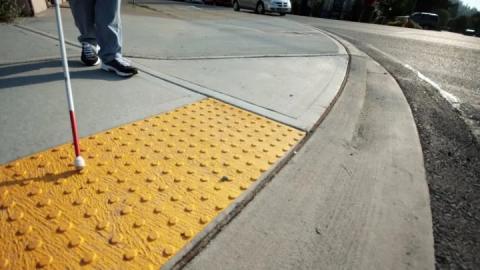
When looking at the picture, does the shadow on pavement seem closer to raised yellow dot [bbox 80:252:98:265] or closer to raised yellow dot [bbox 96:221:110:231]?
raised yellow dot [bbox 96:221:110:231]

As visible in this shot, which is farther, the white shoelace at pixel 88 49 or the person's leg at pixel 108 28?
the white shoelace at pixel 88 49

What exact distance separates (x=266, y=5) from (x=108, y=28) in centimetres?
1606

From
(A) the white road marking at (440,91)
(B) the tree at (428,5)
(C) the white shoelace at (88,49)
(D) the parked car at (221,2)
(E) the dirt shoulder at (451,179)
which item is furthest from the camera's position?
(B) the tree at (428,5)

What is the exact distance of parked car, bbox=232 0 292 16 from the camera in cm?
1733

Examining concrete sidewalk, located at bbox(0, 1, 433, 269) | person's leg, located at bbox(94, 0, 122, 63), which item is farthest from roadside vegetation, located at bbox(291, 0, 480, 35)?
person's leg, located at bbox(94, 0, 122, 63)

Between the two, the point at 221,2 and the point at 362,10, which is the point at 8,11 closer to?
the point at 221,2

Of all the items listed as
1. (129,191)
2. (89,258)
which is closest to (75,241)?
(89,258)

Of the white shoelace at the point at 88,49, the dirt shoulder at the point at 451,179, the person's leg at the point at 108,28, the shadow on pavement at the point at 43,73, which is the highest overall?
the person's leg at the point at 108,28

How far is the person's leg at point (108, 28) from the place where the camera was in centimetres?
308

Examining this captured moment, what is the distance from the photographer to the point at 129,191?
64.5 inches

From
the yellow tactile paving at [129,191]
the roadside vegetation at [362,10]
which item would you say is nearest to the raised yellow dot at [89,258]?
the yellow tactile paving at [129,191]

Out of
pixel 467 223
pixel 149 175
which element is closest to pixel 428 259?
pixel 467 223

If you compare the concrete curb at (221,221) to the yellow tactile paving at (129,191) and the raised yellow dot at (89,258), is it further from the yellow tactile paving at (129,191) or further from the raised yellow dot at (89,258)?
the raised yellow dot at (89,258)

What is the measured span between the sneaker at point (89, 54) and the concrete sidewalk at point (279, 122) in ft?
0.51
